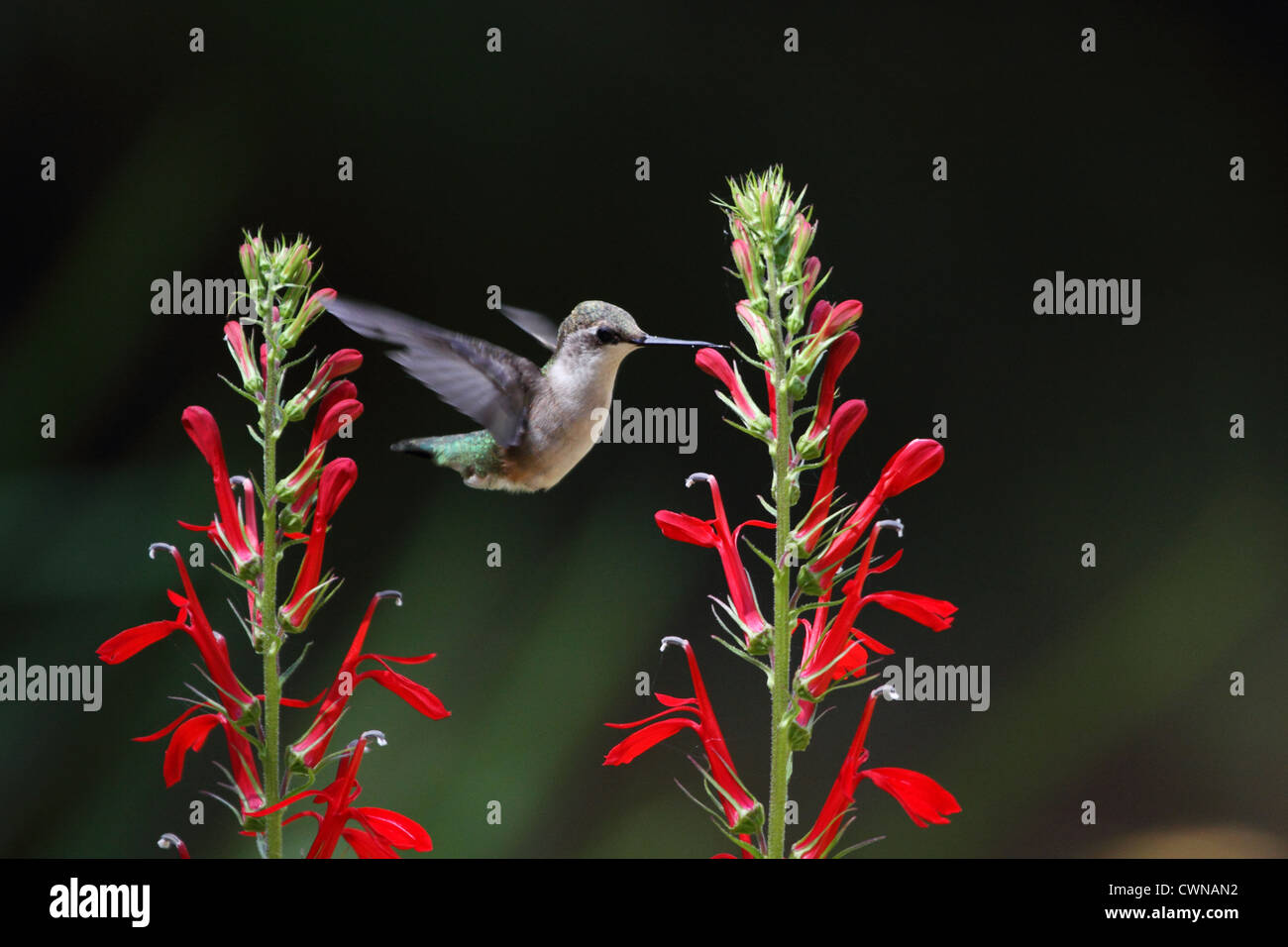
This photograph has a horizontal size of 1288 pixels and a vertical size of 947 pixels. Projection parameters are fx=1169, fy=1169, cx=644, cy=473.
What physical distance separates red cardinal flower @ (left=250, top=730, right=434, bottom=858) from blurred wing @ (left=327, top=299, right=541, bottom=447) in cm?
33

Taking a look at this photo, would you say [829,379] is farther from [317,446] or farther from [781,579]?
[317,446]

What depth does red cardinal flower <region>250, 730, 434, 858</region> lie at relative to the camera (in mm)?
1111

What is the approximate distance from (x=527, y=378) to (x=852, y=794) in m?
0.52

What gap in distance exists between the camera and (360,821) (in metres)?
1.13

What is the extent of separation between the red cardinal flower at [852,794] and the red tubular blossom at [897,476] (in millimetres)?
153

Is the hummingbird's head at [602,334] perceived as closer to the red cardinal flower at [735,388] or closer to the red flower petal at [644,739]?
the red cardinal flower at [735,388]

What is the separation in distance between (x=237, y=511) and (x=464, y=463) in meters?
0.28

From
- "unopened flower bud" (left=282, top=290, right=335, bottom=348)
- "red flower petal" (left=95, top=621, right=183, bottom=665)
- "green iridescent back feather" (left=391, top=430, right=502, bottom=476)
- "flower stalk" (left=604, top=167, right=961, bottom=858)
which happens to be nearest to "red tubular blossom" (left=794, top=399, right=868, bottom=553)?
"flower stalk" (left=604, top=167, right=961, bottom=858)

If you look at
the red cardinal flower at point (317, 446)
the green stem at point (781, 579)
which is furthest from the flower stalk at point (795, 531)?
the red cardinal flower at point (317, 446)

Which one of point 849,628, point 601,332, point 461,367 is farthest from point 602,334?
point 849,628

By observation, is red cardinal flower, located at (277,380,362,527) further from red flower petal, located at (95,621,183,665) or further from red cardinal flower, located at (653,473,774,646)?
red cardinal flower, located at (653,473,774,646)

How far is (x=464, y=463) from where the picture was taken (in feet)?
4.25

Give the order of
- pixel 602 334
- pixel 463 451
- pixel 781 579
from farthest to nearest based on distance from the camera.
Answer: pixel 463 451
pixel 602 334
pixel 781 579
